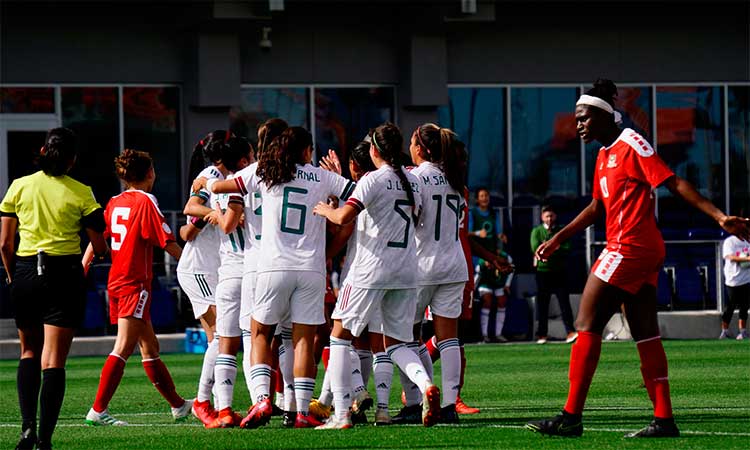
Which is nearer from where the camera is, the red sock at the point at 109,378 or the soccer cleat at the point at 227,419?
the soccer cleat at the point at 227,419

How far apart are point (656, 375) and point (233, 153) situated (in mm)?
3523

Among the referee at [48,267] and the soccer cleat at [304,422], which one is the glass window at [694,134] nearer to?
the soccer cleat at [304,422]

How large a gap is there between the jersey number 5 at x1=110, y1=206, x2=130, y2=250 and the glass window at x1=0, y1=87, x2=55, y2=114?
51.3 ft

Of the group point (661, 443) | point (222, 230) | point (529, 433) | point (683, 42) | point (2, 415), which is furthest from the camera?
point (683, 42)

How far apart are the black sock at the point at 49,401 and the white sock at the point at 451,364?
3.03m

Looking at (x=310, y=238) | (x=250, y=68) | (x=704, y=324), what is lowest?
(x=704, y=324)

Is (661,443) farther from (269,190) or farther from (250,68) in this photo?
(250,68)

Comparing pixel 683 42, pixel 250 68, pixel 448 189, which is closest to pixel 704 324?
pixel 683 42

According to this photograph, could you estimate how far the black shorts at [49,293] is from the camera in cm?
891

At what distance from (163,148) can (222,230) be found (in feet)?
54.2

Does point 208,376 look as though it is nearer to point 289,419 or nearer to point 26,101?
point 289,419

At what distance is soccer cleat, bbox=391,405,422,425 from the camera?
1049cm

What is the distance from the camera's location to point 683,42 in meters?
29.0

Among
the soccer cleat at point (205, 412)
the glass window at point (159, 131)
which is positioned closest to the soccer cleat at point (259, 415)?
the soccer cleat at point (205, 412)
